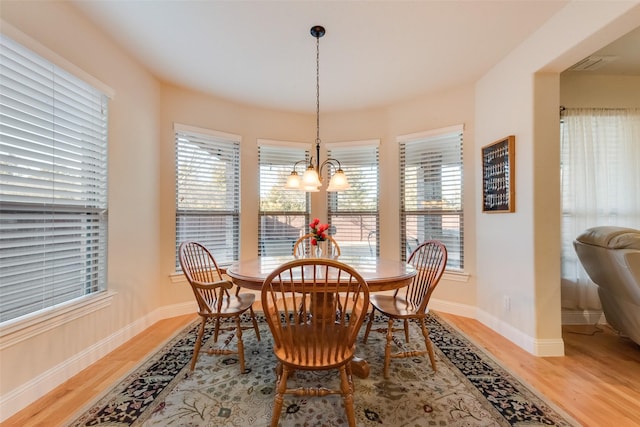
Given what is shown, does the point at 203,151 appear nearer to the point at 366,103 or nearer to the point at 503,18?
the point at 366,103

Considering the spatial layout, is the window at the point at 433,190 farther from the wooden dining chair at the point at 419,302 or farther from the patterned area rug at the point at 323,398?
the patterned area rug at the point at 323,398

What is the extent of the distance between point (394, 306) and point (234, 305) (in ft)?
4.02

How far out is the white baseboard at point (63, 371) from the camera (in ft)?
5.16

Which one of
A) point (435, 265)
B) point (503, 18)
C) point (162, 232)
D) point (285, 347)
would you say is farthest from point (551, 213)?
point (162, 232)

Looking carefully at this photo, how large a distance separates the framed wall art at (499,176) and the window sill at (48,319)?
356cm

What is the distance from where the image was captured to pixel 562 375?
1.94 meters

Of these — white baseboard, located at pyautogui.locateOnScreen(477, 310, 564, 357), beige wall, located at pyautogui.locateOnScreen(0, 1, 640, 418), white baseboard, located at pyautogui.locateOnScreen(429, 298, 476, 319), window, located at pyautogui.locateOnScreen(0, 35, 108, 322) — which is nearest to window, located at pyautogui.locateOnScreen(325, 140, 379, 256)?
beige wall, located at pyautogui.locateOnScreen(0, 1, 640, 418)

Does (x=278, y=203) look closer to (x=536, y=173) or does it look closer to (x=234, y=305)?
(x=234, y=305)

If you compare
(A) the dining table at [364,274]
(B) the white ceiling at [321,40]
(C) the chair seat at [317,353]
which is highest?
(B) the white ceiling at [321,40]

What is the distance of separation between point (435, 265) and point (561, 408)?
103cm

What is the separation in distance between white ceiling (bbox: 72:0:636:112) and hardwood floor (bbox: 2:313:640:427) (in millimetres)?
2578

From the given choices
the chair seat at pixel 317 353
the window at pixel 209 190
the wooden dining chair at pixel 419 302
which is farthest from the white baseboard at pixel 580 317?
the window at pixel 209 190

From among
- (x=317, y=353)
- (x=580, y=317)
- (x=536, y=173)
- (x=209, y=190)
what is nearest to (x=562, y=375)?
(x=580, y=317)

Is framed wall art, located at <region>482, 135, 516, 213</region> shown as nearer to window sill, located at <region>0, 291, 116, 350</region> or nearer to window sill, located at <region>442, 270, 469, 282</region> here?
window sill, located at <region>442, 270, 469, 282</region>
